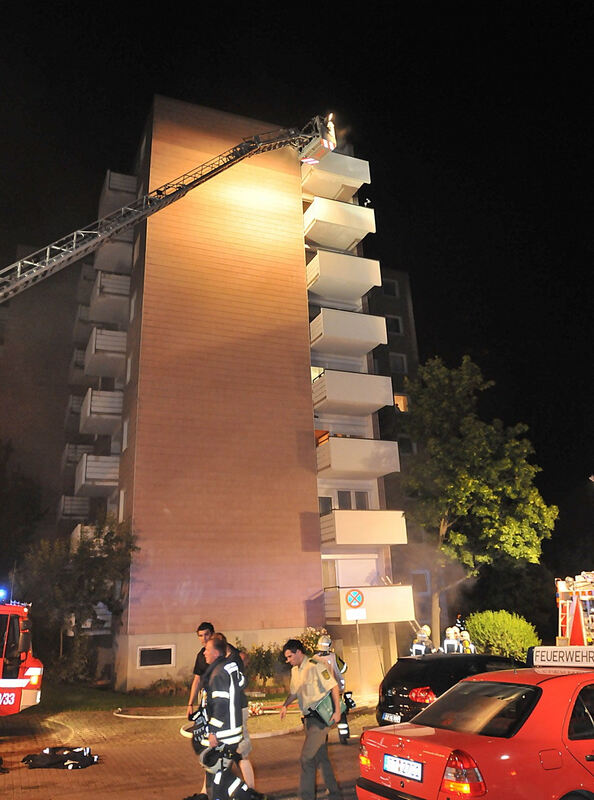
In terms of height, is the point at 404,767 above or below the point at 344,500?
below

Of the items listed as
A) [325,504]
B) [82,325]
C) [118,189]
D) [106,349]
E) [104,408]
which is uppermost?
[118,189]

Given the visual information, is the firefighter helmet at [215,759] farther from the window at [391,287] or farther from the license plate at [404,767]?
the window at [391,287]

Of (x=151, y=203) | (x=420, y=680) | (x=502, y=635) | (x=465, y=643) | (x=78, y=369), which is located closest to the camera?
(x=420, y=680)

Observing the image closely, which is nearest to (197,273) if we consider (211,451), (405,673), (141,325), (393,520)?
(141,325)

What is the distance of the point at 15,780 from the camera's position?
8672 millimetres

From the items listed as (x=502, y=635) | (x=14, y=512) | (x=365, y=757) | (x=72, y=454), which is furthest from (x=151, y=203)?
(x=365, y=757)

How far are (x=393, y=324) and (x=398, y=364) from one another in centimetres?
239

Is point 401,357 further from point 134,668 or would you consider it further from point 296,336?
point 134,668

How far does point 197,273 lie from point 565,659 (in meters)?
20.3

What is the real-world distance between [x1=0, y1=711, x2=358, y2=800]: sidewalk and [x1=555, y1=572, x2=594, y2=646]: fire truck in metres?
3.99

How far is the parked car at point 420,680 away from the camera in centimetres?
957

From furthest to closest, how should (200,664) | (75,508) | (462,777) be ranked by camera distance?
(75,508), (200,664), (462,777)

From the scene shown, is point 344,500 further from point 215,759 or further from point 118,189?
point 215,759

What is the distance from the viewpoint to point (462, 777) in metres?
4.80
